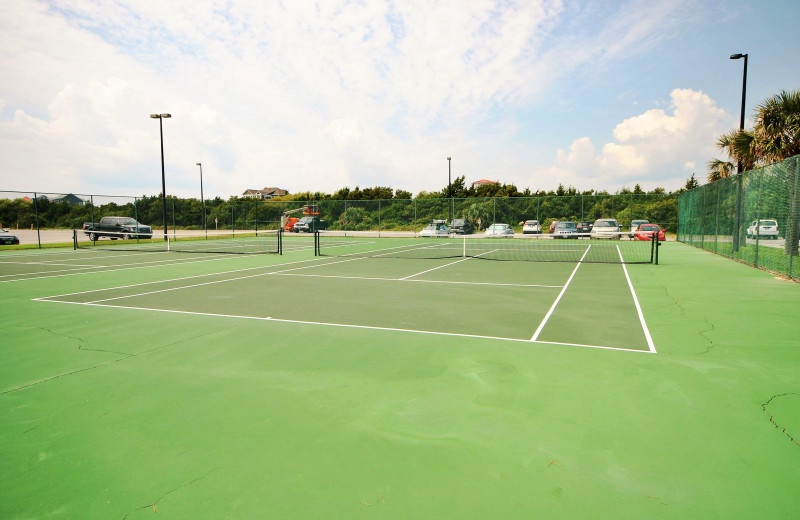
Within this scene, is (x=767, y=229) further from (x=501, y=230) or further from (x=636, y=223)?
(x=501, y=230)

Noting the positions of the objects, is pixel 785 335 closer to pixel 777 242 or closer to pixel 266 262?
pixel 777 242

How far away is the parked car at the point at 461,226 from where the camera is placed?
37.0 m

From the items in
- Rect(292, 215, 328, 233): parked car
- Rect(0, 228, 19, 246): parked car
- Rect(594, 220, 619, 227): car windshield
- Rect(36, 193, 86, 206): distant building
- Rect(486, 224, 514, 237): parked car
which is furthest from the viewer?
Rect(292, 215, 328, 233): parked car

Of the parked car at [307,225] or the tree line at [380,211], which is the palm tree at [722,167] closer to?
the tree line at [380,211]

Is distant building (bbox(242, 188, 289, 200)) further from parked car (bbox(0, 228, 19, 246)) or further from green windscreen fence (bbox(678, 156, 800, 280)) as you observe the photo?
green windscreen fence (bbox(678, 156, 800, 280))

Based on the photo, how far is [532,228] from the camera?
36312 mm

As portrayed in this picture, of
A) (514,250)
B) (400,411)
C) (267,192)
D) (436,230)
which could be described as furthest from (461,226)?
(267,192)

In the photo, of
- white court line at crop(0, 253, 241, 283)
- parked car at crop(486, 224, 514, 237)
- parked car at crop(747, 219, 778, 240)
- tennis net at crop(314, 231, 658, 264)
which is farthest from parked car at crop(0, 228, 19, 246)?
parked car at crop(747, 219, 778, 240)

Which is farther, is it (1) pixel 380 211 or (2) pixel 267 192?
(2) pixel 267 192

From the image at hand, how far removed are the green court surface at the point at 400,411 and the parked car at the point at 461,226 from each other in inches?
1126

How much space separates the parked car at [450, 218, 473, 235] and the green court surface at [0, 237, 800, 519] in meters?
28.6

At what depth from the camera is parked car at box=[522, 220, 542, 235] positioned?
36000 mm

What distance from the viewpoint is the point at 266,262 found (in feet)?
Result: 55.4

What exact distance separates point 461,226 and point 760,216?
935 inches
